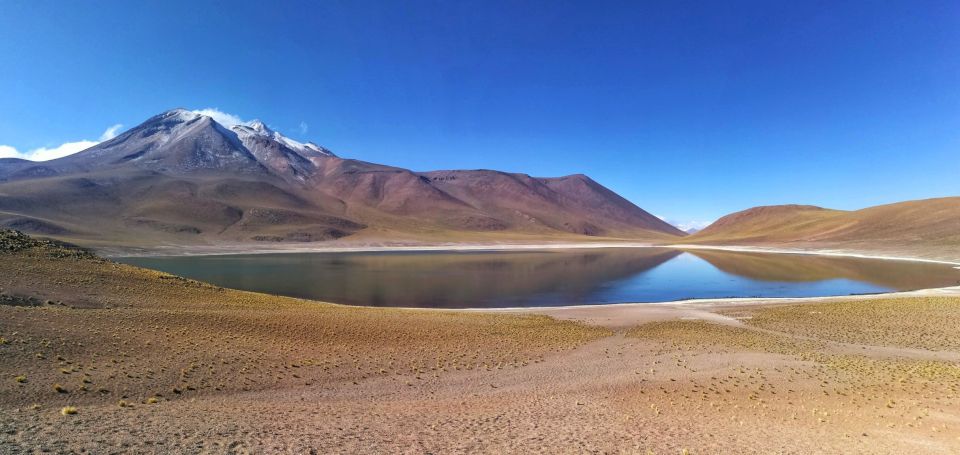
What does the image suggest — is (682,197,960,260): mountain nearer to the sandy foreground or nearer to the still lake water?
the still lake water

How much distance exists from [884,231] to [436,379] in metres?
149

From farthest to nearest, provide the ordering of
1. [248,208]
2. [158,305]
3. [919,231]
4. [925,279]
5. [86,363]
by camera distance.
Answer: [248,208] → [919,231] → [925,279] → [158,305] → [86,363]

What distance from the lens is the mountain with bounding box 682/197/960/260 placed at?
9869 centimetres

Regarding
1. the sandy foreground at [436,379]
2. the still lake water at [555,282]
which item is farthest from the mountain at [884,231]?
the sandy foreground at [436,379]

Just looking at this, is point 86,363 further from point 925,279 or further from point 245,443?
point 925,279

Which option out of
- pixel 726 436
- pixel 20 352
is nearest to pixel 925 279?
pixel 726 436

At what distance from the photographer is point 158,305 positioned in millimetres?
25406

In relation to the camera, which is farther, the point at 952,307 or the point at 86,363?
the point at 952,307

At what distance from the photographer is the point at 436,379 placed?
16703mm

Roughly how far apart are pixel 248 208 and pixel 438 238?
276 ft

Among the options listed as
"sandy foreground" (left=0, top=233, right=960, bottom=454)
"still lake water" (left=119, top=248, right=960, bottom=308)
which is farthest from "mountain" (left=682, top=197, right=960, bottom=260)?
"sandy foreground" (left=0, top=233, right=960, bottom=454)

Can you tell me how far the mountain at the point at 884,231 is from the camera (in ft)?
324

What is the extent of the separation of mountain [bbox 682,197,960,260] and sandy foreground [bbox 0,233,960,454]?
96.8m

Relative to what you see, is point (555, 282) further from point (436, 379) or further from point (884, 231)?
point (884, 231)
